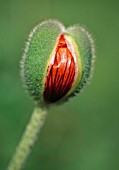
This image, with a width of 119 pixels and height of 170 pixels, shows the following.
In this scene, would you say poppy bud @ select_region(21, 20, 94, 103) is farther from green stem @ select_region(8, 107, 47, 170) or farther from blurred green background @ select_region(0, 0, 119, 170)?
blurred green background @ select_region(0, 0, 119, 170)

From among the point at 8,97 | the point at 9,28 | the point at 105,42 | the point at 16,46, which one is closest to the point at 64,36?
the point at 8,97

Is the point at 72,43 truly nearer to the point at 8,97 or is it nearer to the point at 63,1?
the point at 8,97

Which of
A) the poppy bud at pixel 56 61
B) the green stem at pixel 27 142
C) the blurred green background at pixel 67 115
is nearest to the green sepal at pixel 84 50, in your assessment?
the poppy bud at pixel 56 61

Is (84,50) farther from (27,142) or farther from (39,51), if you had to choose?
(27,142)

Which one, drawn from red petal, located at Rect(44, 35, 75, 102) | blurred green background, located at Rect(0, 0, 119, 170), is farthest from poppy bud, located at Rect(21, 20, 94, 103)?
blurred green background, located at Rect(0, 0, 119, 170)

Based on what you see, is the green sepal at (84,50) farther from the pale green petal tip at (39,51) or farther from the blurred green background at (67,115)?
the blurred green background at (67,115)

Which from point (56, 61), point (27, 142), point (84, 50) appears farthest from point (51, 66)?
point (27, 142)

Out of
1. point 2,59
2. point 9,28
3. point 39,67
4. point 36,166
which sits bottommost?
point 36,166
